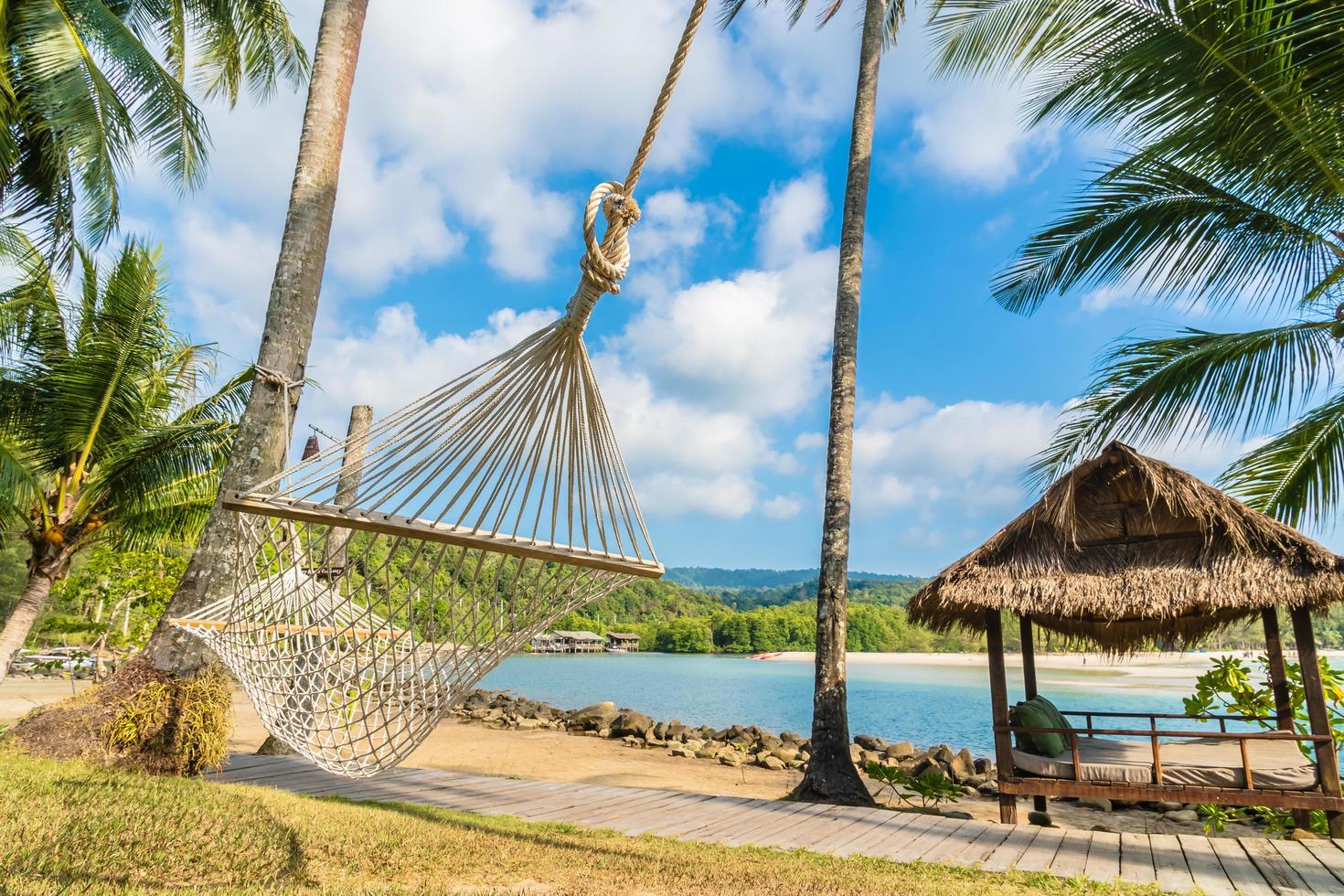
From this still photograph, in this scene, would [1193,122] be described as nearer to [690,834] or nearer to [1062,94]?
[1062,94]

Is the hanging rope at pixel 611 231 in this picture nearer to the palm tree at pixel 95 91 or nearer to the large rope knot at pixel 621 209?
the large rope knot at pixel 621 209

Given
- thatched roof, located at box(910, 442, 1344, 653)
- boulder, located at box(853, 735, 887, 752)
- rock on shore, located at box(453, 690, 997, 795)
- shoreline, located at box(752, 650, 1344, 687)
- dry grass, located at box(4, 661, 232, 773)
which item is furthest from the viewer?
shoreline, located at box(752, 650, 1344, 687)

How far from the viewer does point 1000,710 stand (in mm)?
3883

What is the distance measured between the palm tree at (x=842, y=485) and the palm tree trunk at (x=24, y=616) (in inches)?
202

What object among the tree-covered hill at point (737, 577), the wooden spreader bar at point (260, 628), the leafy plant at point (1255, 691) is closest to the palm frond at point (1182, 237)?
the leafy plant at point (1255, 691)

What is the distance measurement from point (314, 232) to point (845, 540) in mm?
3236

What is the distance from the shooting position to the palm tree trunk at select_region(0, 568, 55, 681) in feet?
16.5

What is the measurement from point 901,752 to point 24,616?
7.88 metres

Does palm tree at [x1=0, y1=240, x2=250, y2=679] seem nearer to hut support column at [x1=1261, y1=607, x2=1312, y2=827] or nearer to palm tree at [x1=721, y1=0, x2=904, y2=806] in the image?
palm tree at [x1=721, y1=0, x2=904, y2=806]

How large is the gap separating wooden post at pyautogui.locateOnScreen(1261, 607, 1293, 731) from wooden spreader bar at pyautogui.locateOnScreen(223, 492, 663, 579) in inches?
159

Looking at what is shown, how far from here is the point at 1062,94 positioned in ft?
12.6

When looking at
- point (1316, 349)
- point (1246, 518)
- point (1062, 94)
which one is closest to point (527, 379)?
point (1062, 94)

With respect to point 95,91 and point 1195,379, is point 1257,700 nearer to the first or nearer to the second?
point 1195,379

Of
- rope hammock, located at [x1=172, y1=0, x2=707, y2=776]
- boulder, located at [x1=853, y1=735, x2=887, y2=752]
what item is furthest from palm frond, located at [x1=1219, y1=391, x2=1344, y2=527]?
boulder, located at [x1=853, y1=735, x2=887, y2=752]
